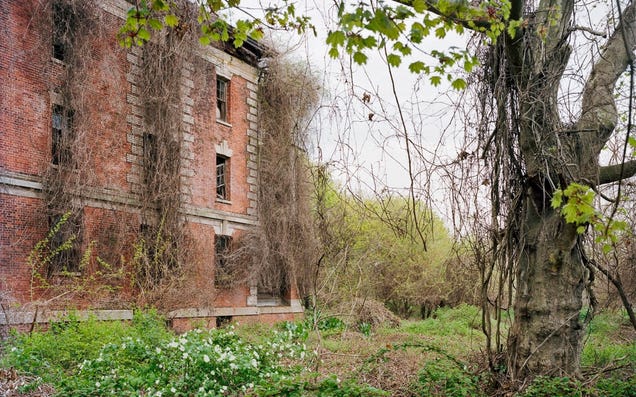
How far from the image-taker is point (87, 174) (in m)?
14.7

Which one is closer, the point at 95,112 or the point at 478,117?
the point at 478,117

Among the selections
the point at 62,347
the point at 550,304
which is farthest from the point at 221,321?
the point at 550,304

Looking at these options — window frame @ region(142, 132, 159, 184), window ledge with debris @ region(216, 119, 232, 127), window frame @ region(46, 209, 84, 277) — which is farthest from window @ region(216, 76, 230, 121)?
window frame @ region(46, 209, 84, 277)

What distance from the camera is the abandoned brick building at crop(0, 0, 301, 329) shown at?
13.6 metres

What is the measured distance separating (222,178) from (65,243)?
25.2ft

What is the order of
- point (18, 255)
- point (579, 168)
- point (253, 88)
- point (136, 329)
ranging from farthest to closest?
point (253, 88) → point (18, 255) → point (136, 329) → point (579, 168)

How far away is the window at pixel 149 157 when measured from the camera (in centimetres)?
1681

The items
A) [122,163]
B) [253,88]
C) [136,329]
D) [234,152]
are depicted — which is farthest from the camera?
[253,88]

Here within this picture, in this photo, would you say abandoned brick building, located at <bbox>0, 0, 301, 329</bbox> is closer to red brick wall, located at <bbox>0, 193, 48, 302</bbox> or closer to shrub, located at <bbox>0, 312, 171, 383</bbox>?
red brick wall, located at <bbox>0, 193, 48, 302</bbox>

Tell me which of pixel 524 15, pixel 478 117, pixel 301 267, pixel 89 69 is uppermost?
pixel 89 69

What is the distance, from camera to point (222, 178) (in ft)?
67.6

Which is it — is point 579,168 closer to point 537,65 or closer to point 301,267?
point 537,65

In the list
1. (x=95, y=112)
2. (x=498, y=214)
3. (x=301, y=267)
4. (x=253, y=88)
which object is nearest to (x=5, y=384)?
(x=498, y=214)

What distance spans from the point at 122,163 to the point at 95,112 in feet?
5.23
